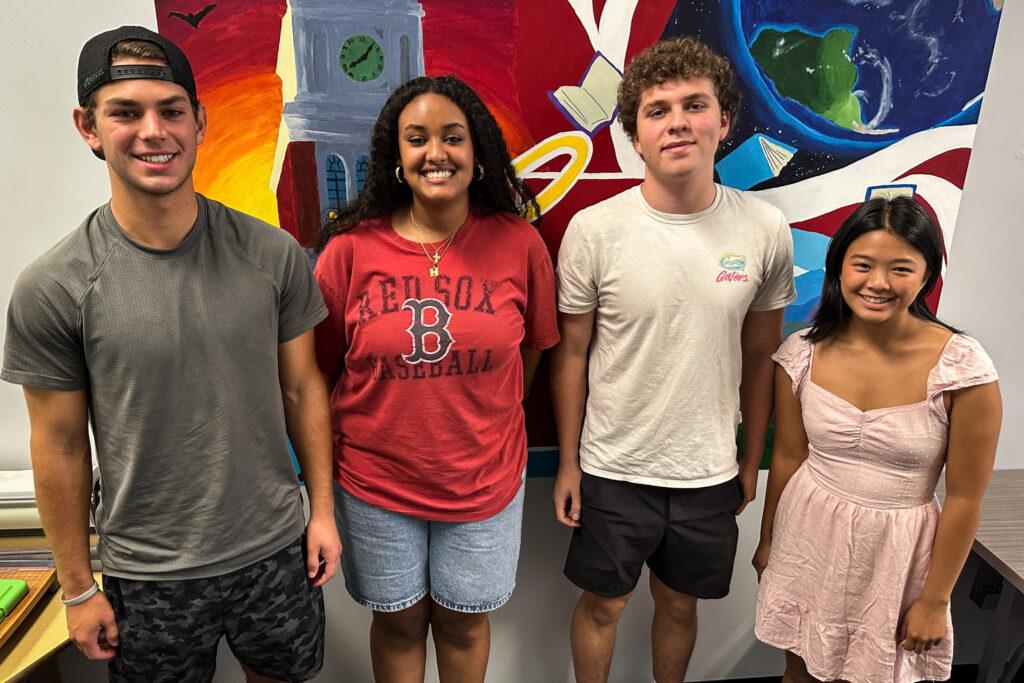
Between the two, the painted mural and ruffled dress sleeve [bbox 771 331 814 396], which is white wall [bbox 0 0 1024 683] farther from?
ruffled dress sleeve [bbox 771 331 814 396]

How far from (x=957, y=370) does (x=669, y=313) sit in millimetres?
545

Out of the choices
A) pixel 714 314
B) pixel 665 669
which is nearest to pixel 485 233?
pixel 714 314

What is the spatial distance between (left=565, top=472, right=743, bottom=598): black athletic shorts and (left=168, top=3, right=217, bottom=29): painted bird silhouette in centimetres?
133

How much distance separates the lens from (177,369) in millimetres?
1073

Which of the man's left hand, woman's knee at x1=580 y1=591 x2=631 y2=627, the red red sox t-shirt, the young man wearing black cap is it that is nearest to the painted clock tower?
the red red sox t-shirt

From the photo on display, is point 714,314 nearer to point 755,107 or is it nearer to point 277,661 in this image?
point 755,107

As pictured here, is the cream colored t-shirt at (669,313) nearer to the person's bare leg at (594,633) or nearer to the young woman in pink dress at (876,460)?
the young woman in pink dress at (876,460)

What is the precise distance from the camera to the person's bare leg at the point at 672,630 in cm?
170

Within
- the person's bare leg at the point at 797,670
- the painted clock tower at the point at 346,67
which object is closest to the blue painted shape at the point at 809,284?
the person's bare leg at the point at 797,670

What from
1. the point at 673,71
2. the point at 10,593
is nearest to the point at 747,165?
the point at 673,71

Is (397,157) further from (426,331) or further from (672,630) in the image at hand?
(672,630)

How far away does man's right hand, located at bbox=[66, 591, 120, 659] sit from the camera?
1.13 metres

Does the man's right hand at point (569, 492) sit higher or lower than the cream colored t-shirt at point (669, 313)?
lower

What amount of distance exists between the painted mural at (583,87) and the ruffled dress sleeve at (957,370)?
0.55 metres
